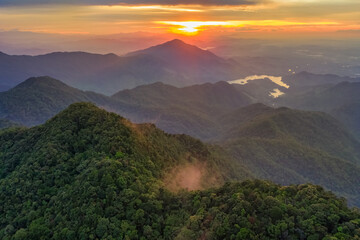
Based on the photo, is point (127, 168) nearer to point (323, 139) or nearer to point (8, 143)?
point (8, 143)

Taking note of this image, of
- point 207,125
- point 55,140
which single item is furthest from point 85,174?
point 207,125

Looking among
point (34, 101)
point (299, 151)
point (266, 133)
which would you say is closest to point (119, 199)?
point (299, 151)

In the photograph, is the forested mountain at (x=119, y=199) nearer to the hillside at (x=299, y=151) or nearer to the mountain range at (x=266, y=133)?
the mountain range at (x=266, y=133)

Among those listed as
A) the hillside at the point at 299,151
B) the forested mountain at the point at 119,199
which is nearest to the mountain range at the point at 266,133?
the hillside at the point at 299,151

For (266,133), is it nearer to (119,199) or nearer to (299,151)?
(299,151)

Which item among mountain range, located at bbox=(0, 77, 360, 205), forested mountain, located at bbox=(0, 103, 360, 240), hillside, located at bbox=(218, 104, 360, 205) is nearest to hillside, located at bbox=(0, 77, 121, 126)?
mountain range, located at bbox=(0, 77, 360, 205)

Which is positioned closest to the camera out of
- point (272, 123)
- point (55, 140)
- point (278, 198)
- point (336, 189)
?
point (278, 198)
